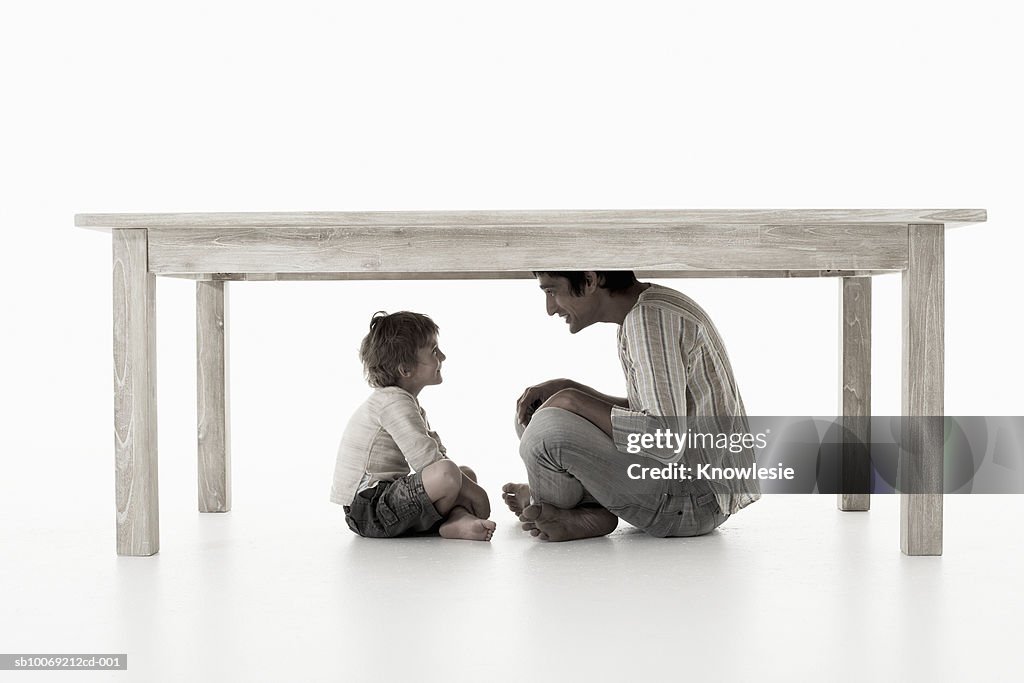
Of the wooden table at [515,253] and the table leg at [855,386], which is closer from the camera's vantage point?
the wooden table at [515,253]

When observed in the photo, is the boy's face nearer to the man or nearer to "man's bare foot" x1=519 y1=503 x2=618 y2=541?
the man

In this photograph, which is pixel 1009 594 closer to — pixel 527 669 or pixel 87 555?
pixel 527 669

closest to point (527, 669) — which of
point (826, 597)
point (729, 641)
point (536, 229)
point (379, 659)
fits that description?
point (379, 659)

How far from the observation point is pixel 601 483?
2939 millimetres

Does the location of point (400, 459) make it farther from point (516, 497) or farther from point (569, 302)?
point (569, 302)

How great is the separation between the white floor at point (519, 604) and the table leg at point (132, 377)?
17 cm

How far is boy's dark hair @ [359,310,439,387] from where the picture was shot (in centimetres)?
313

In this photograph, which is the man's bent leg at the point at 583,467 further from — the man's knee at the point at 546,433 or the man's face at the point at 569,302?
the man's face at the point at 569,302

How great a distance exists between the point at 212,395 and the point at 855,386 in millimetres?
2088

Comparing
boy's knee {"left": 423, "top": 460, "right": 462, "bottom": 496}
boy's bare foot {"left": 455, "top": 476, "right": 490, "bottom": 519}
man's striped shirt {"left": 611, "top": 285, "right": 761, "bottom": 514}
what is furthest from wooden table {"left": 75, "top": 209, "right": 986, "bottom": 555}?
boy's bare foot {"left": 455, "top": 476, "right": 490, "bottom": 519}

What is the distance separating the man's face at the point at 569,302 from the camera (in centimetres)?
302

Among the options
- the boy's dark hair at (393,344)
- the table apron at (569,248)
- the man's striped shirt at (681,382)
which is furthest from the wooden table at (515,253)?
the boy's dark hair at (393,344)

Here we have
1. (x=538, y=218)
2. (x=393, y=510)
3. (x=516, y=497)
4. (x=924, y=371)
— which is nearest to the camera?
(x=538, y=218)

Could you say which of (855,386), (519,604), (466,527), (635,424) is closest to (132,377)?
(466,527)
